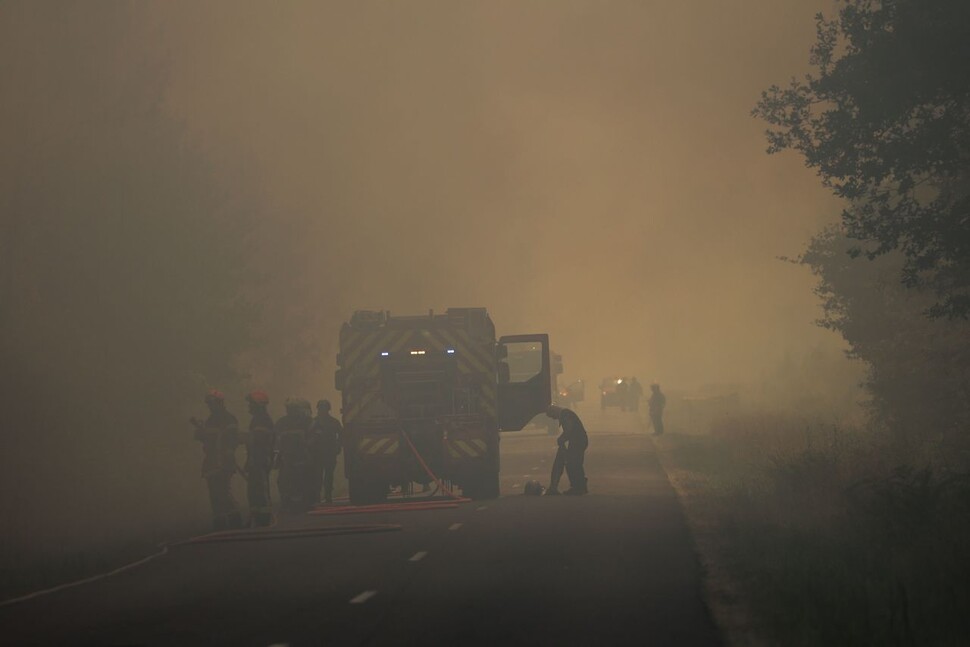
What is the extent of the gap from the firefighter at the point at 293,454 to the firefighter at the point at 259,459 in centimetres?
175

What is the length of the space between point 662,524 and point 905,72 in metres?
8.52

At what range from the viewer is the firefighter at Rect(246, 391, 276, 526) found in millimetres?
23438

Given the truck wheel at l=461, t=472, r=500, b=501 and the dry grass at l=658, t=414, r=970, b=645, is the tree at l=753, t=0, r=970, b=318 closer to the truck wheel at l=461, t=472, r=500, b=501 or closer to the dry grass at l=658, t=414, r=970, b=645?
the dry grass at l=658, t=414, r=970, b=645

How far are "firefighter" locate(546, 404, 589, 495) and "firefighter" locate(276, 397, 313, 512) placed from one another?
5335 mm

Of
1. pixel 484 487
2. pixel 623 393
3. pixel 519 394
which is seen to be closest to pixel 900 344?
pixel 519 394

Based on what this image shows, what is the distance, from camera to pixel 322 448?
28.5m

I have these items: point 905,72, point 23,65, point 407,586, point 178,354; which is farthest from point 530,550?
point 23,65

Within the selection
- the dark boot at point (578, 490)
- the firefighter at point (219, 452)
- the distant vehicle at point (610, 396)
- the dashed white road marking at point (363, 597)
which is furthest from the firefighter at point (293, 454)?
the distant vehicle at point (610, 396)

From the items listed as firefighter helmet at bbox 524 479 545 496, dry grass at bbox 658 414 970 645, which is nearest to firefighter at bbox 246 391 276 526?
firefighter helmet at bbox 524 479 545 496

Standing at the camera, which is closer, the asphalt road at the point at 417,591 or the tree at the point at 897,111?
the asphalt road at the point at 417,591

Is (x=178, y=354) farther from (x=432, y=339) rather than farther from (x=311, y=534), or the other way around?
(x=311, y=534)

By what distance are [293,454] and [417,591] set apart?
1284 centimetres

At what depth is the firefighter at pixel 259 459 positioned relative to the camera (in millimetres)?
23438

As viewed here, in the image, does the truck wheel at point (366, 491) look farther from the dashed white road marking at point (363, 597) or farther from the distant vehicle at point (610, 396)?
the distant vehicle at point (610, 396)
